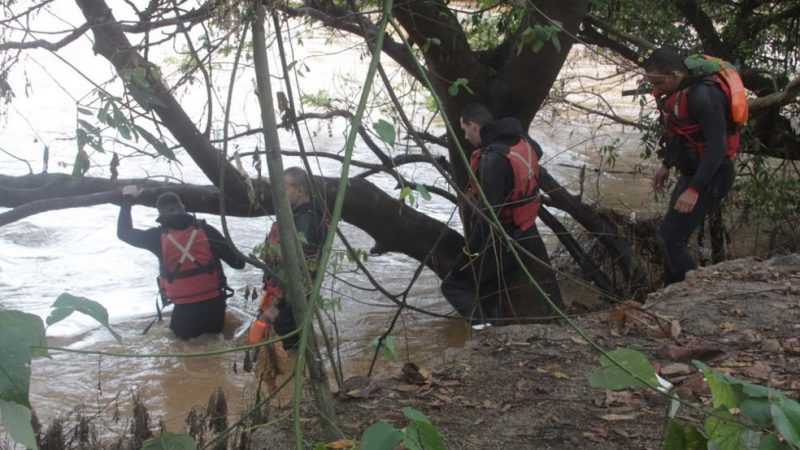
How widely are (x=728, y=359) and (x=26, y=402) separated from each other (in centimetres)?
338

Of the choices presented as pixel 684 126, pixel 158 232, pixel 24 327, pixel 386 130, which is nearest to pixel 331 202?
pixel 158 232

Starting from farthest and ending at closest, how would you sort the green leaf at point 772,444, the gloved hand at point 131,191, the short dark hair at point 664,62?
1. the gloved hand at point 131,191
2. the short dark hair at point 664,62
3. the green leaf at point 772,444

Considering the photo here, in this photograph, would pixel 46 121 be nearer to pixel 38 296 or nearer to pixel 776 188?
pixel 38 296

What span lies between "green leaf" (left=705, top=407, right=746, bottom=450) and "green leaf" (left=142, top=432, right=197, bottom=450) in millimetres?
1274

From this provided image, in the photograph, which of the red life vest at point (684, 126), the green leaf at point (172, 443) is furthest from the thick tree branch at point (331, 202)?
the green leaf at point (172, 443)

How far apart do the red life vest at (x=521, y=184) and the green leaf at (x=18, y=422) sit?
4924mm

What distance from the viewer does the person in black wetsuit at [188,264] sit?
7320 millimetres

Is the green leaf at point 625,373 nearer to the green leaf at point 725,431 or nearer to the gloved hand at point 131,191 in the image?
the green leaf at point 725,431

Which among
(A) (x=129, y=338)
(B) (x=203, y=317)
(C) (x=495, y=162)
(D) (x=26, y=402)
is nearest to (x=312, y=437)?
(D) (x=26, y=402)

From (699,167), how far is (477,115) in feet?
5.45

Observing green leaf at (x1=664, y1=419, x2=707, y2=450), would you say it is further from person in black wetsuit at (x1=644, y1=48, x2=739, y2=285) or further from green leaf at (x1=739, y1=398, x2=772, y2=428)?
person in black wetsuit at (x1=644, y1=48, x2=739, y2=285)

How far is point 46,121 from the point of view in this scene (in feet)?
52.2

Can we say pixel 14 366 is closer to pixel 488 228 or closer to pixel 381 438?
pixel 381 438

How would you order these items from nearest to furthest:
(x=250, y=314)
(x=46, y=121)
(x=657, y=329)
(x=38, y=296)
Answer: (x=657, y=329) → (x=250, y=314) → (x=38, y=296) → (x=46, y=121)
